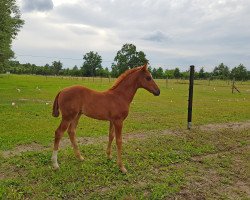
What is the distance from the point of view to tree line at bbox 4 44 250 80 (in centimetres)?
7612

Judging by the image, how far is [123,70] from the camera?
2805 inches

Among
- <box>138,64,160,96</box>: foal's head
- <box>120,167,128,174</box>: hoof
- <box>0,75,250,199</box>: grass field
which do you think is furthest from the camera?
<box>138,64,160,96</box>: foal's head

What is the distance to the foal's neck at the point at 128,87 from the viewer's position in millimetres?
6910

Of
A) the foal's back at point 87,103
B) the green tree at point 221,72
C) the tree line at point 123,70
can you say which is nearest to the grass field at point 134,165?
the foal's back at point 87,103

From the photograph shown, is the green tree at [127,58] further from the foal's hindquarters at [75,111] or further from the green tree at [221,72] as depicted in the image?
the foal's hindquarters at [75,111]

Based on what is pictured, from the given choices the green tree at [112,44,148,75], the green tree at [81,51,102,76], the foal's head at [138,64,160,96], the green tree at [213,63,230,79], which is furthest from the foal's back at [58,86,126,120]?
the green tree at [81,51,102,76]

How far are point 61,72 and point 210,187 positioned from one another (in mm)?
112034

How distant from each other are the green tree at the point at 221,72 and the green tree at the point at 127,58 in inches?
962

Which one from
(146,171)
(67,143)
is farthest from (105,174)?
(67,143)

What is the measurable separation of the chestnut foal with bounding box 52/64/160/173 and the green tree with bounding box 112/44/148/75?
218ft

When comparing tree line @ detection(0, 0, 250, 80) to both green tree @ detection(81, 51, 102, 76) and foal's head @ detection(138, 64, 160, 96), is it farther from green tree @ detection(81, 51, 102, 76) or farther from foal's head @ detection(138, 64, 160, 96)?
foal's head @ detection(138, 64, 160, 96)

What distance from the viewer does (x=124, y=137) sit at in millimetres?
10008

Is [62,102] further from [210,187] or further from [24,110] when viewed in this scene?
[24,110]

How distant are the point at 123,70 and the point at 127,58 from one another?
11020mm
